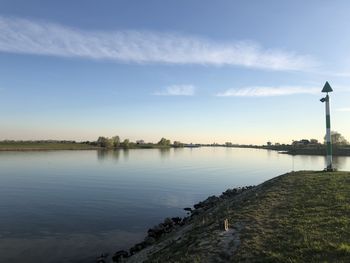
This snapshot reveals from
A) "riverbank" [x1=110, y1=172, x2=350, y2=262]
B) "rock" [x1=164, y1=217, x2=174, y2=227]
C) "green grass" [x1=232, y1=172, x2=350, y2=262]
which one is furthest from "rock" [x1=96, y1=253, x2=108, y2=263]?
"green grass" [x1=232, y1=172, x2=350, y2=262]

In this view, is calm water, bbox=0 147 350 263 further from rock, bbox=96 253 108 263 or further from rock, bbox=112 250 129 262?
rock, bbox=112 250 129 262

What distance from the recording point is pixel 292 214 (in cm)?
1390

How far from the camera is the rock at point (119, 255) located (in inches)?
686

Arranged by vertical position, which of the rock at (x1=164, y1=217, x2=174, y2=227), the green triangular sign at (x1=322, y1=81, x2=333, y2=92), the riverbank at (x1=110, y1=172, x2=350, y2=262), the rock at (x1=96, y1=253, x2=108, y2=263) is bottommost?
the rock at (x1=96, y1=253, x2=108, y2=263)

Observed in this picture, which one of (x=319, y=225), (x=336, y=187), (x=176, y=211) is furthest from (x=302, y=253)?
(x=176, y=211)

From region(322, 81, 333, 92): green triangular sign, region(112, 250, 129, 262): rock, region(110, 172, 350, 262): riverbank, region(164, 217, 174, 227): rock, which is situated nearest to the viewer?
region(110, 172, 350, 262): riverbank

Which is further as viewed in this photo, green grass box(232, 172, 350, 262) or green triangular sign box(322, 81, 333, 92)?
green triangular sign box(322, 81, 333, 92)

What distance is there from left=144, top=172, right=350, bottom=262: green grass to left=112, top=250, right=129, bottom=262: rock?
4.50m

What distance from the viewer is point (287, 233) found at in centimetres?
1141

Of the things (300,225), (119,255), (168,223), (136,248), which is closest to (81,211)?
(168,223)

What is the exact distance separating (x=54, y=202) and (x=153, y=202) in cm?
927

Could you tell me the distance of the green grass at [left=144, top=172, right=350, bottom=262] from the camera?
31.3 ft

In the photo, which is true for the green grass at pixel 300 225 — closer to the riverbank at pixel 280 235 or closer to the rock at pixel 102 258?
the riverbank at pixel 280 235

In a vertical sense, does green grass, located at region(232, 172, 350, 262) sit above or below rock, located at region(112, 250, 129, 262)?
above
